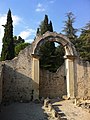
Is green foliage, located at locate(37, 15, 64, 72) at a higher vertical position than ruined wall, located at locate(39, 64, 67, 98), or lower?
higher

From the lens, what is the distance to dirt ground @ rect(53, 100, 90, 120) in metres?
15.2

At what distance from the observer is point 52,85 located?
944 inches

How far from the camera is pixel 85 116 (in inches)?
615

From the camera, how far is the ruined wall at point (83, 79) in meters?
22.2

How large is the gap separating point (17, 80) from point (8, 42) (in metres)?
8.51

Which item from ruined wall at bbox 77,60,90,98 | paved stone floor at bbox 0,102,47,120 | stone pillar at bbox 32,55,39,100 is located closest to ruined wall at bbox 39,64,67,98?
ruined wall at bbox 77,60,90,98

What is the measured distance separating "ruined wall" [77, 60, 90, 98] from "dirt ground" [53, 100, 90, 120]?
134 inches

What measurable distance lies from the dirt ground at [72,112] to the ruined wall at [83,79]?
3.40m

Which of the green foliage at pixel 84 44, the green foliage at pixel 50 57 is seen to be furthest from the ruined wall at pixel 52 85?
the green foliage at pixel 84 44

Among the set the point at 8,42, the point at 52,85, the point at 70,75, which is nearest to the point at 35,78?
the point at 70,75

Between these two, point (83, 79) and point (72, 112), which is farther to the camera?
point (83, 79)

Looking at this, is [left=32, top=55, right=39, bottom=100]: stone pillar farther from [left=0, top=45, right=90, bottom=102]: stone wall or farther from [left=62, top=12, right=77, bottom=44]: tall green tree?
[left=62, top=12, right=77, bottom=44]: tall green tree

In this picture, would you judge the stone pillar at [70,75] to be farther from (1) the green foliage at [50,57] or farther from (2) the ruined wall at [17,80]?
(1) the green foliage at [50,57]

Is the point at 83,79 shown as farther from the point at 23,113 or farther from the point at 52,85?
the point at 23,113
